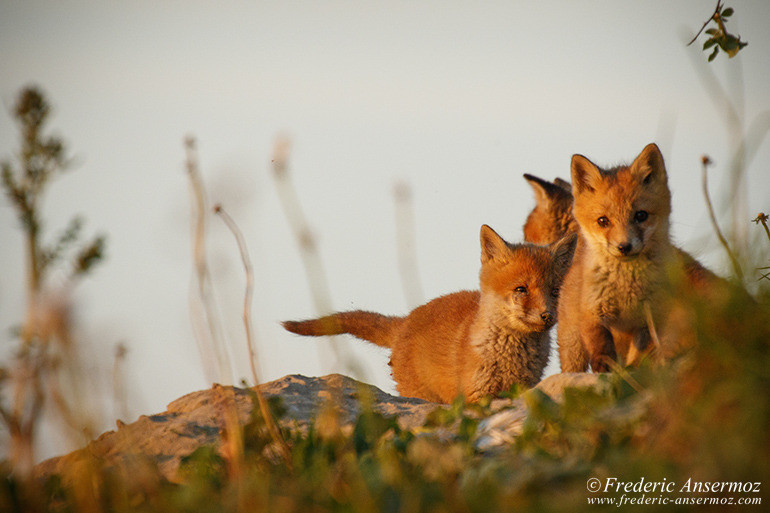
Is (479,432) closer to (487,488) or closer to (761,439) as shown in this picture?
(487,488)

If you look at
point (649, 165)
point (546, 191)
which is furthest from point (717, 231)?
point (546, 191)

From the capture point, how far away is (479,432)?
112 inches

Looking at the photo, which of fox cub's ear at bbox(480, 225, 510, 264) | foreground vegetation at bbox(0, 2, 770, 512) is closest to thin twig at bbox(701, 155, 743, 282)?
foreground vegetation at bbox(0, 2, 770, 512)

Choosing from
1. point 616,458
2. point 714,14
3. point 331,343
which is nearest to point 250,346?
point 331,343

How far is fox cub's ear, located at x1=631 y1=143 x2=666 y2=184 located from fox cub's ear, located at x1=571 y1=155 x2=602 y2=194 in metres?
0.26

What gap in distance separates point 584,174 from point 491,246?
0.85 meters

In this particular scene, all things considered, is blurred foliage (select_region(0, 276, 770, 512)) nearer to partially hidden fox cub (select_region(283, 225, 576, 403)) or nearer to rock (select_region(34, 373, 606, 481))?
rock (select_region(34, 373, 606, 481))

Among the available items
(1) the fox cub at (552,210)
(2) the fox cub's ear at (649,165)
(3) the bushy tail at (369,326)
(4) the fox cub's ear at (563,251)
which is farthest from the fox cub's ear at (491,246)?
(1) the fox cub at (552,210)

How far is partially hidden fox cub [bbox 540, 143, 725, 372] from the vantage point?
14.3 ft

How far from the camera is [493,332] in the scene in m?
4.77

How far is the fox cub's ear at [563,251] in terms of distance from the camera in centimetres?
504

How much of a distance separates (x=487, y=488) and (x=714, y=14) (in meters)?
2.95

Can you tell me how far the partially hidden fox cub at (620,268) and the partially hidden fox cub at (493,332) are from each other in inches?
8.8

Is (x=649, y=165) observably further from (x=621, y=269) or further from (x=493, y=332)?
(x=493, y=332)
